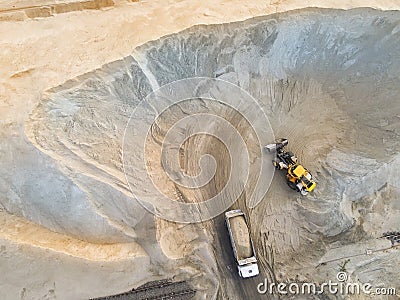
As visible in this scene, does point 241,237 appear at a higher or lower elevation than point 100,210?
lower

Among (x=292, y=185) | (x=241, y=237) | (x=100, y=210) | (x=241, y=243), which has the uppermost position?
(x=100, y=210)

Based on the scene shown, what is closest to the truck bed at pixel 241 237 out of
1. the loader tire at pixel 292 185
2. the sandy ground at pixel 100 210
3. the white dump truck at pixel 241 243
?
the white dump truck at pixel 241 243

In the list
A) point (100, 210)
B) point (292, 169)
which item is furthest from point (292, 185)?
point (100, 210)

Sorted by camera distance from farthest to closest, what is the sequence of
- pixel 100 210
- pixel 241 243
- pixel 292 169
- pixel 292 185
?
1. pixel 292 185
2. pixel 292 169
3. pixel 241 243
4. pixel 100 210

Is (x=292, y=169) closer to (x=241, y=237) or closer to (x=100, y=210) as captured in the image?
(x=241, y=237)

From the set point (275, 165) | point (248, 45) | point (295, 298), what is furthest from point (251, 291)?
point (248, 45)

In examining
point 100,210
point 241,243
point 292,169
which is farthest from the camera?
point 292,169

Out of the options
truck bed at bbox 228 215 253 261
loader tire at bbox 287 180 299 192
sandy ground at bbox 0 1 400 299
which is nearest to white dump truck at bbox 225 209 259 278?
truck bed at bbox 228 215 253 261

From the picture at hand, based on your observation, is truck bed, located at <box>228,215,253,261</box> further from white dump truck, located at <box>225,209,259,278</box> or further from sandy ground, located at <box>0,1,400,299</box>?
sandy ground, located at <box>0,1,400,299</box>
